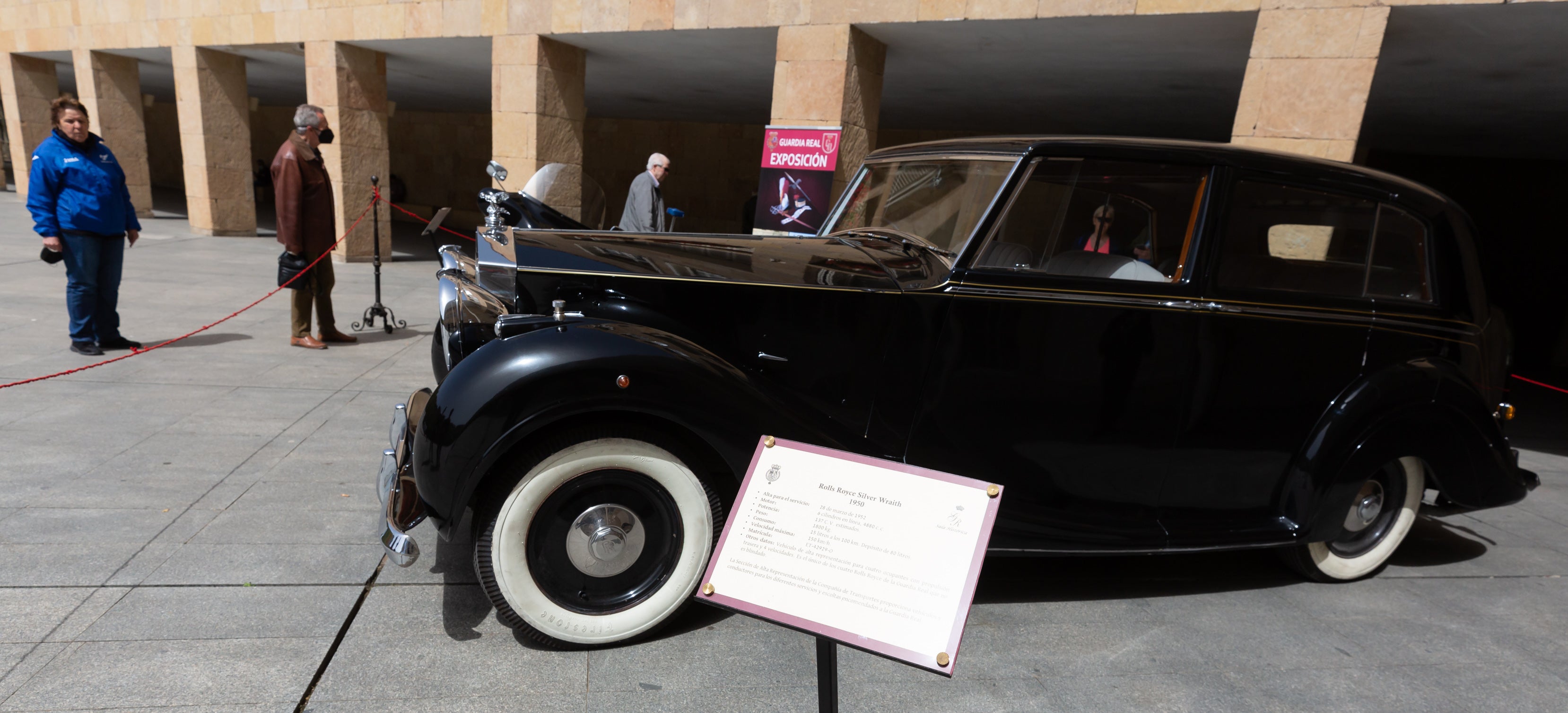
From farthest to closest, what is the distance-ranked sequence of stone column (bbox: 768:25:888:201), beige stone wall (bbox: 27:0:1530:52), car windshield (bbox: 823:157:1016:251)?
stone column (bbox: 768:25:888:201) < beige stone wall (bbox: 27:0:1530:52) < car windshield (bbox: 823:157:1016:251)

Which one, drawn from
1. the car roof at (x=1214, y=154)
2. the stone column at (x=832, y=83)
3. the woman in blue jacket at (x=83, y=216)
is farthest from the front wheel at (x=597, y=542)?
the stone column at (x=832, y=83)

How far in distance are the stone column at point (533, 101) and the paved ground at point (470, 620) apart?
224 inches

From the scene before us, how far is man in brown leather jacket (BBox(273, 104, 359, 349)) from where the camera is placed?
5.73 meters

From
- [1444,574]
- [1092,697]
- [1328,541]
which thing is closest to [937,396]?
[1092,697]

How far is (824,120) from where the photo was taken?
24.4 feet

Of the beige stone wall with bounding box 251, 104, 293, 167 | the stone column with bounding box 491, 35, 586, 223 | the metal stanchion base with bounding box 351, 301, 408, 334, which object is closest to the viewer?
the metal stanchion base with bounding box 351, 301, 408, 334

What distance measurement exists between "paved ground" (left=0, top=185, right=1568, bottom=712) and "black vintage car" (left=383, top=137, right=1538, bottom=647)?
27 centimetres

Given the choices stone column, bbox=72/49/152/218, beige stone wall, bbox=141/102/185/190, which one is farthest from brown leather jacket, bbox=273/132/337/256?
beige stone wall, bbox=141/102/185/190

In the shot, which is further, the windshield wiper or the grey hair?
the grey hair

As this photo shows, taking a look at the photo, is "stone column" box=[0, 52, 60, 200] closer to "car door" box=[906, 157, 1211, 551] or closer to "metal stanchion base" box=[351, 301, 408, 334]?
"metal stanchion base" box=[351, 301, 408, 334]

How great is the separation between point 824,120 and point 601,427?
5.62m

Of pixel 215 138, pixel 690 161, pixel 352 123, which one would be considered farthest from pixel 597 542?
pixel 690 161

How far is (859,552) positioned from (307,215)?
571cm

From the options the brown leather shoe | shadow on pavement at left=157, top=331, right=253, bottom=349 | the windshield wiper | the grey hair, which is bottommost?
shadow on pavement at left=157, top=331, right=253, bottom=349
